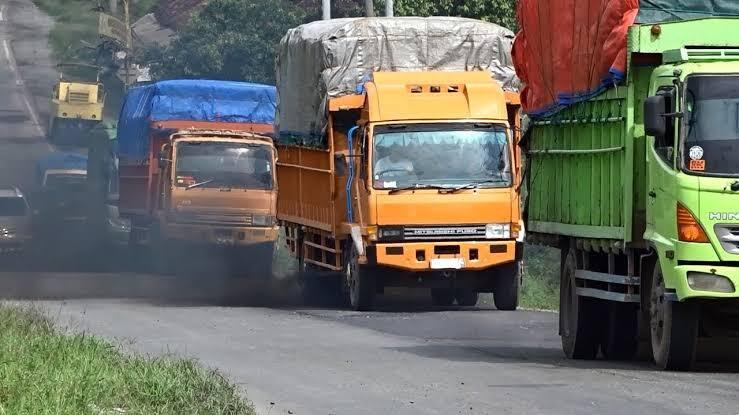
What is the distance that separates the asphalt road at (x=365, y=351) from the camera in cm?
1328

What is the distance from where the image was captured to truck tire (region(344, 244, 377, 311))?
24.9 metres

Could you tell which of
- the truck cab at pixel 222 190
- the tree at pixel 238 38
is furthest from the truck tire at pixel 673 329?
the tree at pixel 238 38

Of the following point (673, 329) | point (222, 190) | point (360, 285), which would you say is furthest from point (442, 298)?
point (673, 329)

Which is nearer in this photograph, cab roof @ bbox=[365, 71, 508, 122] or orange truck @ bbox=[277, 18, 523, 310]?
orange truck @ bbox=[277, 18, 523, 310]

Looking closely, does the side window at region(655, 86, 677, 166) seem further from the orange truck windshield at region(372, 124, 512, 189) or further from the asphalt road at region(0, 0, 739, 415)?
the orange truck windshield at region(372, 124, 512, 189)

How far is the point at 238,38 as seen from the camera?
183 ft

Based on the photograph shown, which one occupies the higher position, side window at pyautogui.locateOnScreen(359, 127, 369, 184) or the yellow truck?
side window at pyautogui.locateOnScreen(359, 127, 369, 184)

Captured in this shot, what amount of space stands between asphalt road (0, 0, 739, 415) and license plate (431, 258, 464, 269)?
0.62m

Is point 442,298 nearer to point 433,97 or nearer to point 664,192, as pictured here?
point 433,97

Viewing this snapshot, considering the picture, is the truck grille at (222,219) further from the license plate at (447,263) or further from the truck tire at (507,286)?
the license plate at (447,263)

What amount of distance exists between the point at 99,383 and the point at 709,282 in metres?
4.79

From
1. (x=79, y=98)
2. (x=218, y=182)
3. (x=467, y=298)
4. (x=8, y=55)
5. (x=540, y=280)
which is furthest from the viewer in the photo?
(x=8, y=55)

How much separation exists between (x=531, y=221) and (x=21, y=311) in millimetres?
5641

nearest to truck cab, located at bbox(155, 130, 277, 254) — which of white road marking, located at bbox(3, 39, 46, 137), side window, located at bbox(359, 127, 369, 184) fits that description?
side window, located at bbox(359, 127, 369, 184)
